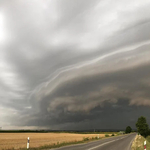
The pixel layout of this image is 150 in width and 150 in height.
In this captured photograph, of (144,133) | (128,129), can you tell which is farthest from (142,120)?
(128,129)

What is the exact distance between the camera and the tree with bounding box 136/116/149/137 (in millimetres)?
79188

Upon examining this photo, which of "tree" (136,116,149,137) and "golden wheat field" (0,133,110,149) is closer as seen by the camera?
"golden wheat field" (0,133,110,149)

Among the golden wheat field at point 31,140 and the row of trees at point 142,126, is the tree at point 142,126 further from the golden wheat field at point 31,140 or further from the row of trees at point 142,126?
the golden wheat field at point 31,140

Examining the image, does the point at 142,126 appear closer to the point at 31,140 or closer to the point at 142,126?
the point at 142,126

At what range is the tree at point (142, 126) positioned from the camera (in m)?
79.2

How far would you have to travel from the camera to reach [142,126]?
82.2 m

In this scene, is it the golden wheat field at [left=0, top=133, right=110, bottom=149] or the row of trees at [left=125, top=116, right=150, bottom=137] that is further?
the row of trees at [left=125, top=116, right=150, bottom=137]


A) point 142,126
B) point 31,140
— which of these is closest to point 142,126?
point 142,126

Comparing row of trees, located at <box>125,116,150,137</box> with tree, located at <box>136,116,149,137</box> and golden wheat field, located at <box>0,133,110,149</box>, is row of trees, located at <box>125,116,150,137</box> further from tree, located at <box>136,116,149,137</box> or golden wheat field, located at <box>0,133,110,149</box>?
golden wheat field, located at <box>0,133,110,149</box>

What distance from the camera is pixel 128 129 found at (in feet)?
599

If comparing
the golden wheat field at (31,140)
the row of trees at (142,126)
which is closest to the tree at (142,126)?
the row of trees at (142,126)

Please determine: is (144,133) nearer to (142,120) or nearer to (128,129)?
(142,120)

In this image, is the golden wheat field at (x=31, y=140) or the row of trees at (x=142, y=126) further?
the row of trees at (x=142, y=126)

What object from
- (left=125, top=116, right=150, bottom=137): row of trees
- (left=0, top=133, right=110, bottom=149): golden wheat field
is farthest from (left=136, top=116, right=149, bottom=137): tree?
(left=0, top=133, right=110, bottom=149): golden wheat field
